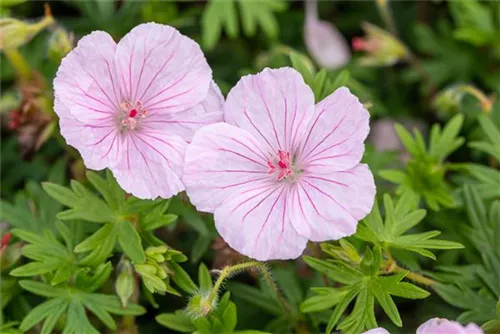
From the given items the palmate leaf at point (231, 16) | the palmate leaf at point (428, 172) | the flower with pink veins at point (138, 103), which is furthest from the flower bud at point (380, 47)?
Result: the flower with pink veins at point (138, 103)

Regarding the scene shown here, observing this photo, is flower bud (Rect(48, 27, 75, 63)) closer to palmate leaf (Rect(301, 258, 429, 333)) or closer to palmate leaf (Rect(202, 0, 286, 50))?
palmate leaf (Rect(202, 0, 286, 50))

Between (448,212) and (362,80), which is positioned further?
(362,80)

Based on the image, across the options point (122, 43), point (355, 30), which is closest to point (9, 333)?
point (122, 43)

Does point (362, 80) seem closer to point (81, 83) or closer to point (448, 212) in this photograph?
point (448, 212)

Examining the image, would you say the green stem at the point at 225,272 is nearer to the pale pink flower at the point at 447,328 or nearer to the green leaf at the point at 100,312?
the green leaf at the point at 100,312

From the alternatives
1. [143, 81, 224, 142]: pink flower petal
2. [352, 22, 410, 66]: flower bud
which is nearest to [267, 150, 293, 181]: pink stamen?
[143, 81, 224, 142]: pink flower petal

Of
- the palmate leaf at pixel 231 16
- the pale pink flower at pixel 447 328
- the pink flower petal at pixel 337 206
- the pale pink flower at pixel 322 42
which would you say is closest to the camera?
the pale pink flower at pixel 447 328

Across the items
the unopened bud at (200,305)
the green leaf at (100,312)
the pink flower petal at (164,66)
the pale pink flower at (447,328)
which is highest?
the pink flower petal at (164,66)
